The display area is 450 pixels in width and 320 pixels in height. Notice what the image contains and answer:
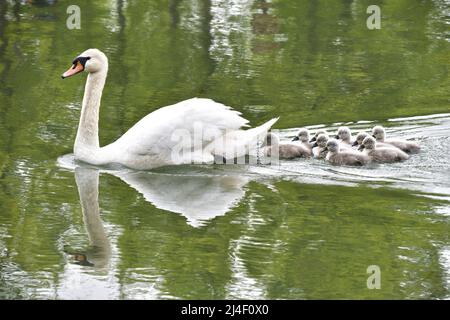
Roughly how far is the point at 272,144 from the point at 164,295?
4017 millimetres

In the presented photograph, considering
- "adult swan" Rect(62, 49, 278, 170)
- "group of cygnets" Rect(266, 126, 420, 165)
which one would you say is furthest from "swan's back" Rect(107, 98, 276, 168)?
"group of cygnets" Rect(266, 126, 420, 165)

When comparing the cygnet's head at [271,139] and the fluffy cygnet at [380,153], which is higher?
the cygnet's head at [271,139]

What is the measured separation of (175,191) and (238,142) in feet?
3.49

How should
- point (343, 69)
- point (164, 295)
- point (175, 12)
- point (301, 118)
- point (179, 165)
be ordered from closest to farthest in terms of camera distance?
point (164, 295), point (179, 165), point (301, 118), point (343, 69), point (175, 12)

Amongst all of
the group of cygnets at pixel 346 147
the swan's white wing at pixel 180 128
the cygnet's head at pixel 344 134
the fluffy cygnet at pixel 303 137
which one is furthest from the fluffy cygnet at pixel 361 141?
the swan's white wing at pixel 180 128

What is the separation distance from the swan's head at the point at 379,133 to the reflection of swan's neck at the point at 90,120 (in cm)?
271

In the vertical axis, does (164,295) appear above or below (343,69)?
below

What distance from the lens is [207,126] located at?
11.8m

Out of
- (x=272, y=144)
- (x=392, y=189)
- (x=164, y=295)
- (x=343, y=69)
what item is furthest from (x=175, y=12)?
(x=164, y=295)

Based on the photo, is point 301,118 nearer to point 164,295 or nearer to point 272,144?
point 272,144

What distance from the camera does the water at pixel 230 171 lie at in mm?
8898

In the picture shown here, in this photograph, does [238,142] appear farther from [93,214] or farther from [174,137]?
[93,214]

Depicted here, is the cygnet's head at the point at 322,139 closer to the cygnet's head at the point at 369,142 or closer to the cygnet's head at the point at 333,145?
the cygnet's head at the point at 333,145

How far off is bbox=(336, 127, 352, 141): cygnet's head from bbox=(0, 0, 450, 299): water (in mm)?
600
